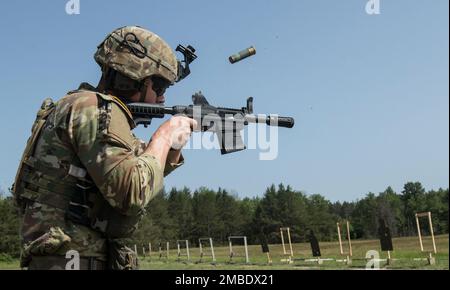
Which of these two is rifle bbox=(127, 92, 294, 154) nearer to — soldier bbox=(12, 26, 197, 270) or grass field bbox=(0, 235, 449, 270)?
soldier bbox=(12, 26, 197, 270)

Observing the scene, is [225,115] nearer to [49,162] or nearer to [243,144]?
[243,144]

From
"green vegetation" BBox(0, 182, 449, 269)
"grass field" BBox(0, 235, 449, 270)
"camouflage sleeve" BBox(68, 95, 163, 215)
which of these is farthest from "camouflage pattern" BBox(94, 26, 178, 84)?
"green vegetation" BBox(0, 182, 449, 269)

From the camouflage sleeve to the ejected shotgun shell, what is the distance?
212 cm

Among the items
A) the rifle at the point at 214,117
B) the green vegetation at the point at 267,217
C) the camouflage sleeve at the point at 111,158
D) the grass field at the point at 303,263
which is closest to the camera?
the camouflage sleeve at the point at 111,158

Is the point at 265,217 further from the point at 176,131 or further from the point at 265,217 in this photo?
the point at 176,131

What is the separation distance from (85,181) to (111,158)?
0.91 feet

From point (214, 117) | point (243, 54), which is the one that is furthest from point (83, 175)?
point (243, 54)

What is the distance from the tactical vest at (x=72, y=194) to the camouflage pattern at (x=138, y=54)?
372 millimetres

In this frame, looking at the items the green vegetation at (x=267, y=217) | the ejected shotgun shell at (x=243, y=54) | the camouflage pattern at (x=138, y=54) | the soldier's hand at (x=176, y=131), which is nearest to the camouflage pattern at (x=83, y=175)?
the soldier's hand at (x=176, y=131)

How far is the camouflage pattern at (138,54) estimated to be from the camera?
3.07 meters

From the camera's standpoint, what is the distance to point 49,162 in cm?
272

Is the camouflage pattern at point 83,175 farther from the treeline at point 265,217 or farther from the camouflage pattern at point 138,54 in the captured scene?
the treeline at point 265,217

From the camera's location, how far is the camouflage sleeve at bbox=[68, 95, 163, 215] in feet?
8.27

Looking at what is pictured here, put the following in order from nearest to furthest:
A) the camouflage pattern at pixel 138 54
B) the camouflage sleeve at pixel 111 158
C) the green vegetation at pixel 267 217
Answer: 1. the camouflage sleeve at pixel 111 158
2. the camouflage pattern at pixel 138 54
3. the green vegetation at pixel 267 217
